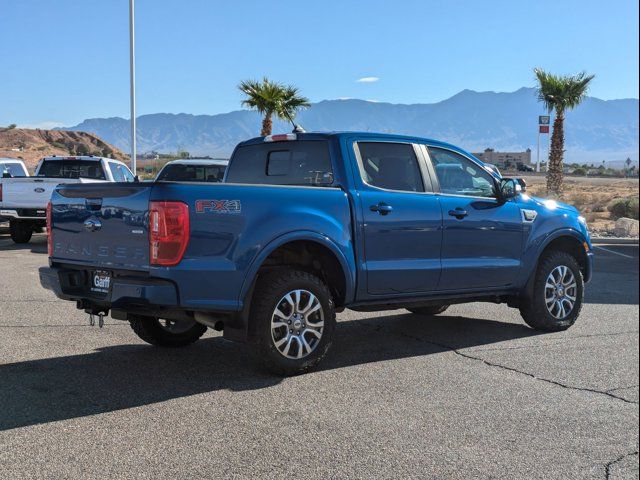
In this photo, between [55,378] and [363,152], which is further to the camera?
[363,152]

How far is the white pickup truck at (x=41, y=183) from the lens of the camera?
15.3m

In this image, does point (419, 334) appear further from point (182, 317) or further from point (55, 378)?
point (55, 378)

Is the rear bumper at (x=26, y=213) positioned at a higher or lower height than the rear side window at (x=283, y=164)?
lower

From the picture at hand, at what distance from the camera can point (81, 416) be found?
179 inches

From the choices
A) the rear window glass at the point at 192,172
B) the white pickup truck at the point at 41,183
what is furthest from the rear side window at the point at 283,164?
the white pickup truck at the point at 41,183

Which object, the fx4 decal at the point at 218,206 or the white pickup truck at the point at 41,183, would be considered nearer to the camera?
the fx4 decal at the point at 218,206

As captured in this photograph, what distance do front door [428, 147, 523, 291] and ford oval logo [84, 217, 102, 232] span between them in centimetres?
298

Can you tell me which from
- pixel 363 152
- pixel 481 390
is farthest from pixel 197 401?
pixel 363 152

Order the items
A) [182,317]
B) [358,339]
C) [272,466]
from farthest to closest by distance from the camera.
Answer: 1. [358,339]
2. [182,317]
3. [272,466]

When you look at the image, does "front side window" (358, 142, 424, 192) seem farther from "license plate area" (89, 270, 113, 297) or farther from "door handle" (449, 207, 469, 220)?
"license plate area" (89, 270, 113, 297)

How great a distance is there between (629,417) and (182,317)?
309 cm

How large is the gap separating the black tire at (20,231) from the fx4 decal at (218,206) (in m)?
12.8

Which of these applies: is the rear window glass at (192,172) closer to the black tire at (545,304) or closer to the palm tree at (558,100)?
the black tire at (545,304)

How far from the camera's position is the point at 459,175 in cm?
688
